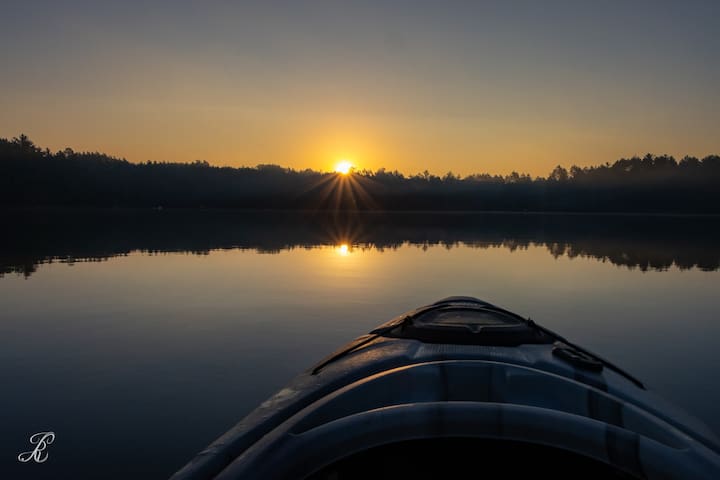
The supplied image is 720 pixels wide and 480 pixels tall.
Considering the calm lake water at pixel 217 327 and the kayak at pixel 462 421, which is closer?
the kayak at pixel 462 421

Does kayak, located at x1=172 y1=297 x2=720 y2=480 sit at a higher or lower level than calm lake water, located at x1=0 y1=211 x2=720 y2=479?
higher

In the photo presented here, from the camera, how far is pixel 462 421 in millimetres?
3287

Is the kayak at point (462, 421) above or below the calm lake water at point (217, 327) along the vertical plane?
above

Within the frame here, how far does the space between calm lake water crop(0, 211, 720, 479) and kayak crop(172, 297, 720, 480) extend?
3.01m

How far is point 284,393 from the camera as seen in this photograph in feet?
15.6

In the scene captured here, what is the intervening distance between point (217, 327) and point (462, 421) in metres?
11.3

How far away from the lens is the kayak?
3.14 metres

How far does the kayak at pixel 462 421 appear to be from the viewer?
3139mm

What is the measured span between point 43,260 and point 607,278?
106 ft

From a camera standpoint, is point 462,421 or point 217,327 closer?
point 462,421

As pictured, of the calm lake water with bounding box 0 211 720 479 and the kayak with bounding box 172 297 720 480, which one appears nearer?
the kayak with bounding box 172 297 720 480

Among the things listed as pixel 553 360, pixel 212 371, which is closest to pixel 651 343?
pixel 553 360

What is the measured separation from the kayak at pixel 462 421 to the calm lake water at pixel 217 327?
3.01 m

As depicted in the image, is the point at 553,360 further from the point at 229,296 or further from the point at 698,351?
the point at 229,296
